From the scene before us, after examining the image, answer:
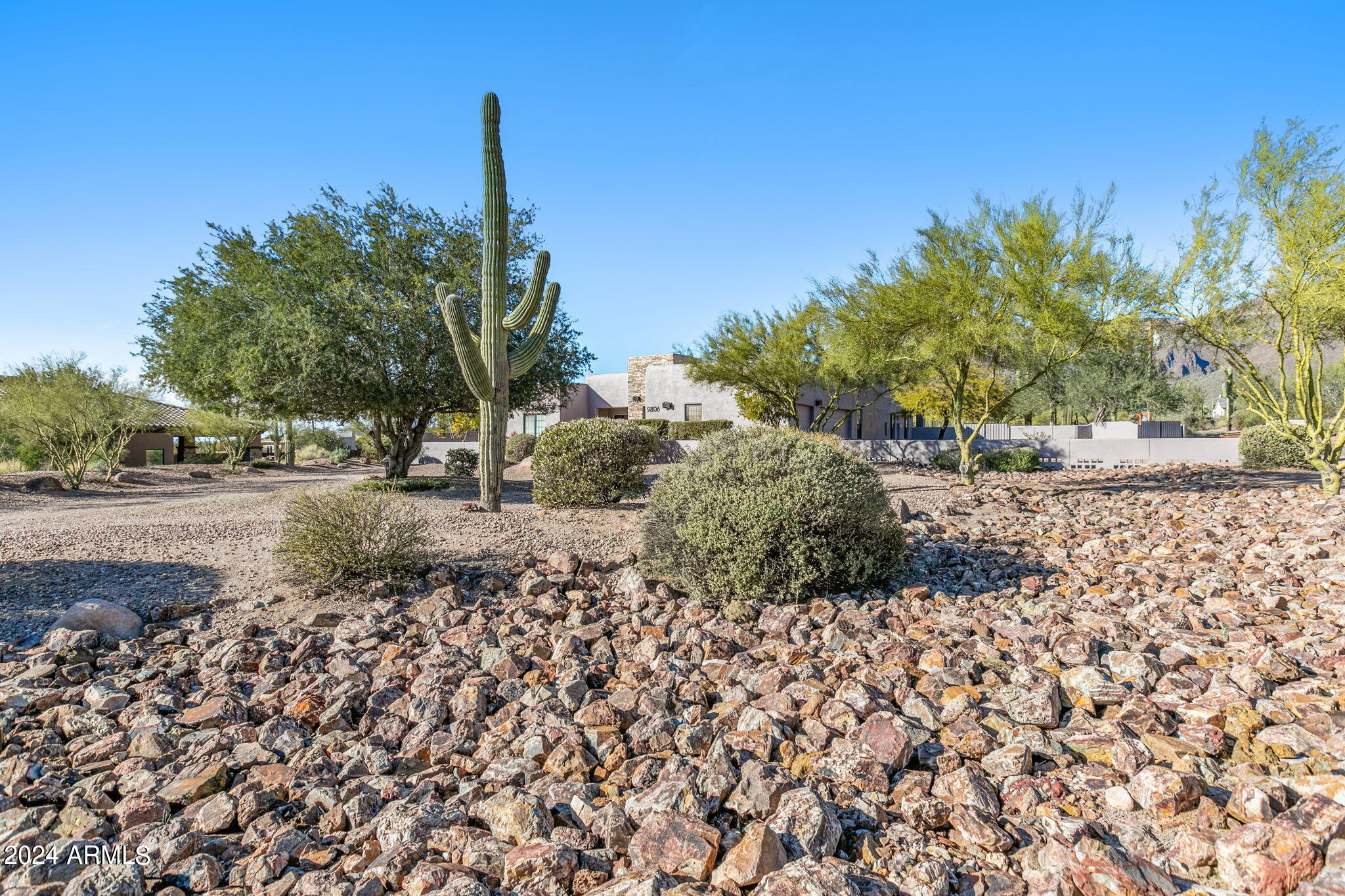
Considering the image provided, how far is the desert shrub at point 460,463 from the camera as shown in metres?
19.1

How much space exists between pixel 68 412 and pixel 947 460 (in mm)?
23209

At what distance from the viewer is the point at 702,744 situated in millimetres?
3514

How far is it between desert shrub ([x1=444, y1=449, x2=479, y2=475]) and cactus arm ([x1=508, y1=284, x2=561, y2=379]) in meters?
9.50

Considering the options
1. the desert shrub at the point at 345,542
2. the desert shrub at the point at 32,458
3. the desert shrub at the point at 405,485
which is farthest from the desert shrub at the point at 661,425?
the desert shrub at the point at 345,542

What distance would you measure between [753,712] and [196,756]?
286 cm

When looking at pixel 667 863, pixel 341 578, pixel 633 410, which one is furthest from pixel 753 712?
pixel 633 410

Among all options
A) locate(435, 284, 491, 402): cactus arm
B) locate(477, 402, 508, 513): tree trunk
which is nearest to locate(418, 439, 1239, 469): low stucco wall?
locate(477, 402, 508, 513): tree trunk

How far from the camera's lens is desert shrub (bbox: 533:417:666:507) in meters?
10.1

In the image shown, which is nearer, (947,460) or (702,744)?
(702,744)

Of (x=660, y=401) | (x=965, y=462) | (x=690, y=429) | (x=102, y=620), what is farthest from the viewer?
(x=660, y=401)

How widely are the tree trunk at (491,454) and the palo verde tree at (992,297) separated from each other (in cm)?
Answer: 795

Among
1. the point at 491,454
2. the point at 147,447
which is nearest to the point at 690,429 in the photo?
the point at 491,454

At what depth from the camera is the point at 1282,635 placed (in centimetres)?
467

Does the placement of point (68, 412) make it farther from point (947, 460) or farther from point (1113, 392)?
point (1113, 392)
